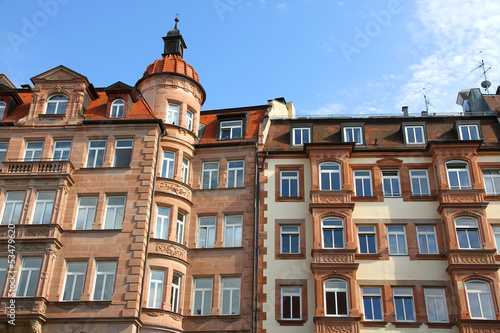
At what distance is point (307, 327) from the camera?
30.9m

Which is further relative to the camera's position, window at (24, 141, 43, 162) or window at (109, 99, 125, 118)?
window at (109, 99, 125, 118)

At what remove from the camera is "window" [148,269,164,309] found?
31.3m

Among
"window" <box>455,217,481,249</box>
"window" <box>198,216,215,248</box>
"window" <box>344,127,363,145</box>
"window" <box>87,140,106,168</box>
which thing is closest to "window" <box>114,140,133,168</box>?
"window" <box>87,140,106,168</box>

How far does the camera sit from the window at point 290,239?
33469 mm

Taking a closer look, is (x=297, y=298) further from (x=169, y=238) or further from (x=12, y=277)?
(x=12, y=277)

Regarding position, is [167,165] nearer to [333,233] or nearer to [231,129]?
[231,129]

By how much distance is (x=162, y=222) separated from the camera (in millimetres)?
33688

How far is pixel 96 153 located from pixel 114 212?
13.8 ft

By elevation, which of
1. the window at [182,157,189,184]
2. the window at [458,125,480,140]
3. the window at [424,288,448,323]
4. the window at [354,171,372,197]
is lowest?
the window at [424,288,448,323]

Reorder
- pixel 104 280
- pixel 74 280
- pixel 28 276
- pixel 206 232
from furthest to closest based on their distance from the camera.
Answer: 1. pixel 206 232
2. pixel 74 280
3. pixel 104 280
4. pixel 28 276

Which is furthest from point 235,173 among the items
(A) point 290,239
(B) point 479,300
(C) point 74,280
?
(B) point 479,300

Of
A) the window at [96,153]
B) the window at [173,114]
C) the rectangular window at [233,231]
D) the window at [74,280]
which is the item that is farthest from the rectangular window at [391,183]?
the window at [74,280]

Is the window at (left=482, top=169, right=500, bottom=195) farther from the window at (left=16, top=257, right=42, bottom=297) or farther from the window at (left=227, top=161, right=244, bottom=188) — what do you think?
the window at (left=16, top=257, right=42, bottom=297)

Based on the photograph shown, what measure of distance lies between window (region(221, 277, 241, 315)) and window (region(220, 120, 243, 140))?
981cm
